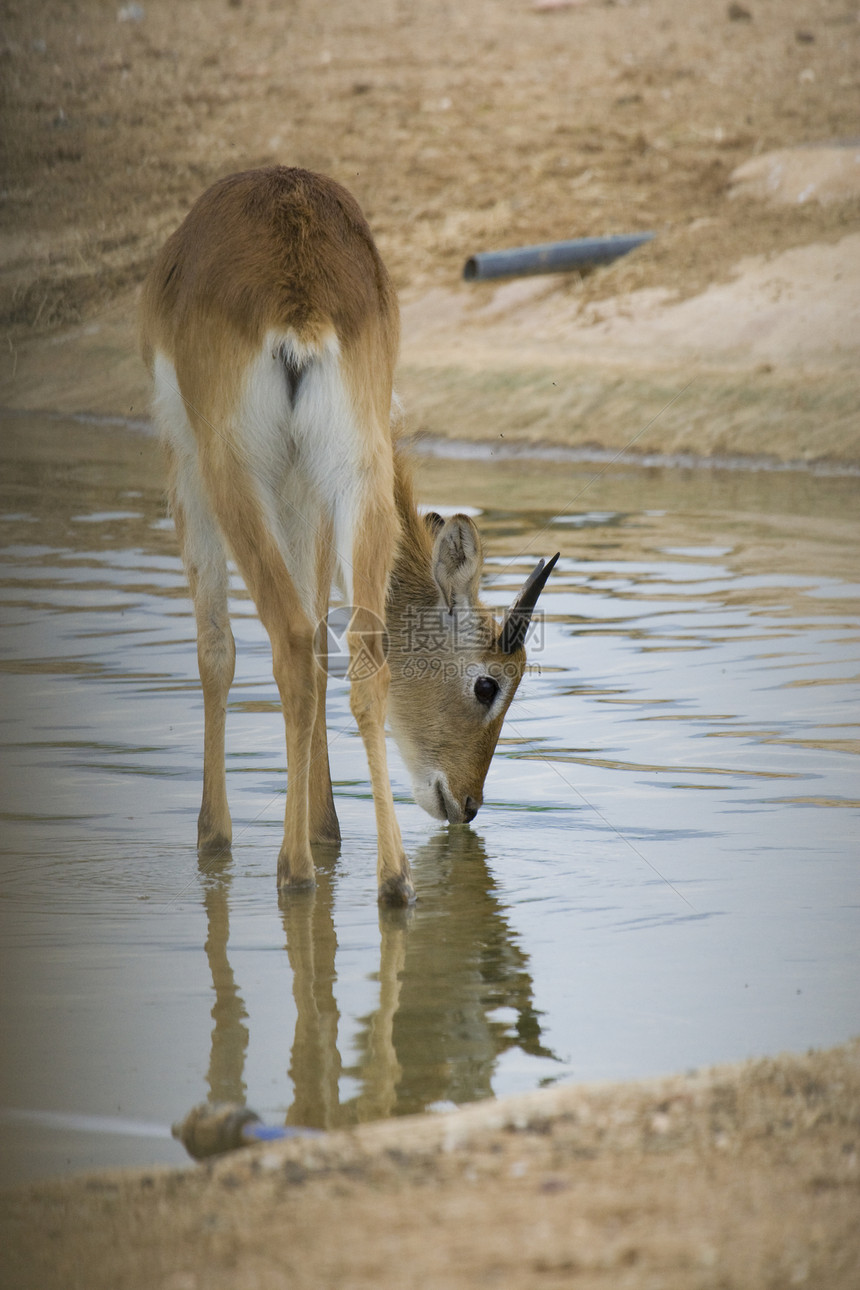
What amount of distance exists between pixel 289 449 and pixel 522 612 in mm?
1198

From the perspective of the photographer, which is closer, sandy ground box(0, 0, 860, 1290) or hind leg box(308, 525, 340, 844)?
sandy ground box(0, 0, 860, 1290)

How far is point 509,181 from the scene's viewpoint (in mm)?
22516

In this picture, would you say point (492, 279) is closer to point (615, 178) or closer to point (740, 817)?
point (615, 178)

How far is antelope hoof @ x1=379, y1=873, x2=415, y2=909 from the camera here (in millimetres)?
5078

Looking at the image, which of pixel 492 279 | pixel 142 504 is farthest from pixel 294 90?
pixel 142 504

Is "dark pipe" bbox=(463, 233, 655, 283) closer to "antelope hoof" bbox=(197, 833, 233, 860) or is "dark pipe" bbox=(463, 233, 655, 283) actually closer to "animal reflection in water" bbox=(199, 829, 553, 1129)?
"antelope hoof" bbox=(197, 833, 233, 860)

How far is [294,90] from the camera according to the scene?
1073 inches

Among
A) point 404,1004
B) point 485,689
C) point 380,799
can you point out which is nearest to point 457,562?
point 485,689

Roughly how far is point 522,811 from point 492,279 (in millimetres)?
13341

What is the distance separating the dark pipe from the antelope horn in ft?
42.8

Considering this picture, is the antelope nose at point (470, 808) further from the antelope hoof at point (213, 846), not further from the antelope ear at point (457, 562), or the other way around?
the antelope hoof at point (213, 846)

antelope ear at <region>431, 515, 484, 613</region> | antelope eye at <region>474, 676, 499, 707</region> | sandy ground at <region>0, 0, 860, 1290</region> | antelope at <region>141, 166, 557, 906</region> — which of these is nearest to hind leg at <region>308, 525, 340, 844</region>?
antelope at <region>141, 166, 557, 906</region>

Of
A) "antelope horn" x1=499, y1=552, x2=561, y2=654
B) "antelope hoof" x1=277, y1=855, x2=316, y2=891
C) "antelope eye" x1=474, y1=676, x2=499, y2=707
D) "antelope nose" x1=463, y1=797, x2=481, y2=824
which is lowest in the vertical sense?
"antelope nose" x1=463, y1=797, x2=481, y2=824
